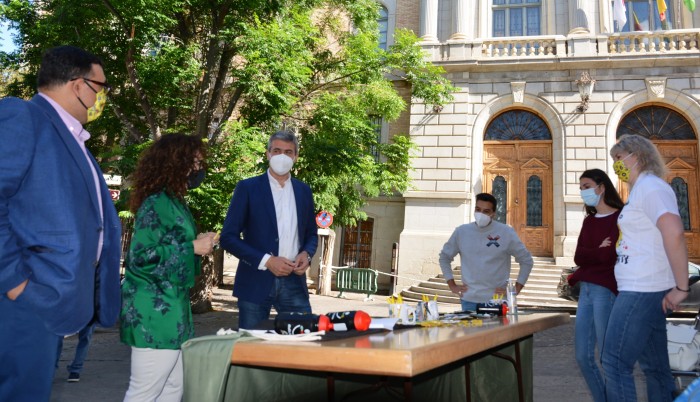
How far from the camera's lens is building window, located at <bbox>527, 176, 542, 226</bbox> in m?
18.1

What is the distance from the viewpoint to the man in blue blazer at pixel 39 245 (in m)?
2.00

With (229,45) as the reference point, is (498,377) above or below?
below

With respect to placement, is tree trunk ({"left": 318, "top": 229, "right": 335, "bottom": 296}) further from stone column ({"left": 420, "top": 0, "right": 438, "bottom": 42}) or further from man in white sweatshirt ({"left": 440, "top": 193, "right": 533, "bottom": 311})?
man in white sweatshirt ({"left": 440, "top": 193, "right": 533, "bottom": 311})

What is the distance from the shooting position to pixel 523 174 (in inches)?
722

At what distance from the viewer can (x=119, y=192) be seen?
1064 cm

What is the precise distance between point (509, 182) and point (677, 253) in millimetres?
15691

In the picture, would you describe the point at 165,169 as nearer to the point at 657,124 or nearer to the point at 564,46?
the point at 564,46

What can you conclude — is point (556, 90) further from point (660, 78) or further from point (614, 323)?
point (614, 323)

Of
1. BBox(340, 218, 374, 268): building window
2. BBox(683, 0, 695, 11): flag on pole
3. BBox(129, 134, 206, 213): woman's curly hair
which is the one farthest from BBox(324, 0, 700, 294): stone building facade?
BBox(129, 134, 206, 213): woman's curly hair

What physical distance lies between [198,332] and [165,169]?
22.2 feet

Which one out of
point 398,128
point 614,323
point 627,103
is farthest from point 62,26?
point 627,103

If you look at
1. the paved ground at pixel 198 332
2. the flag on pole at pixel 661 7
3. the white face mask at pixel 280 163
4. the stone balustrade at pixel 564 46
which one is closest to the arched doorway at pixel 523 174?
the stone balustrade at pixel 564 46

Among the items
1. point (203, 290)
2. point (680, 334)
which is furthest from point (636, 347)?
point (203, 290)

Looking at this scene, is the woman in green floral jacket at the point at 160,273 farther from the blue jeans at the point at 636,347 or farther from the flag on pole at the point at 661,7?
the flag on pole at the point at 661,7
